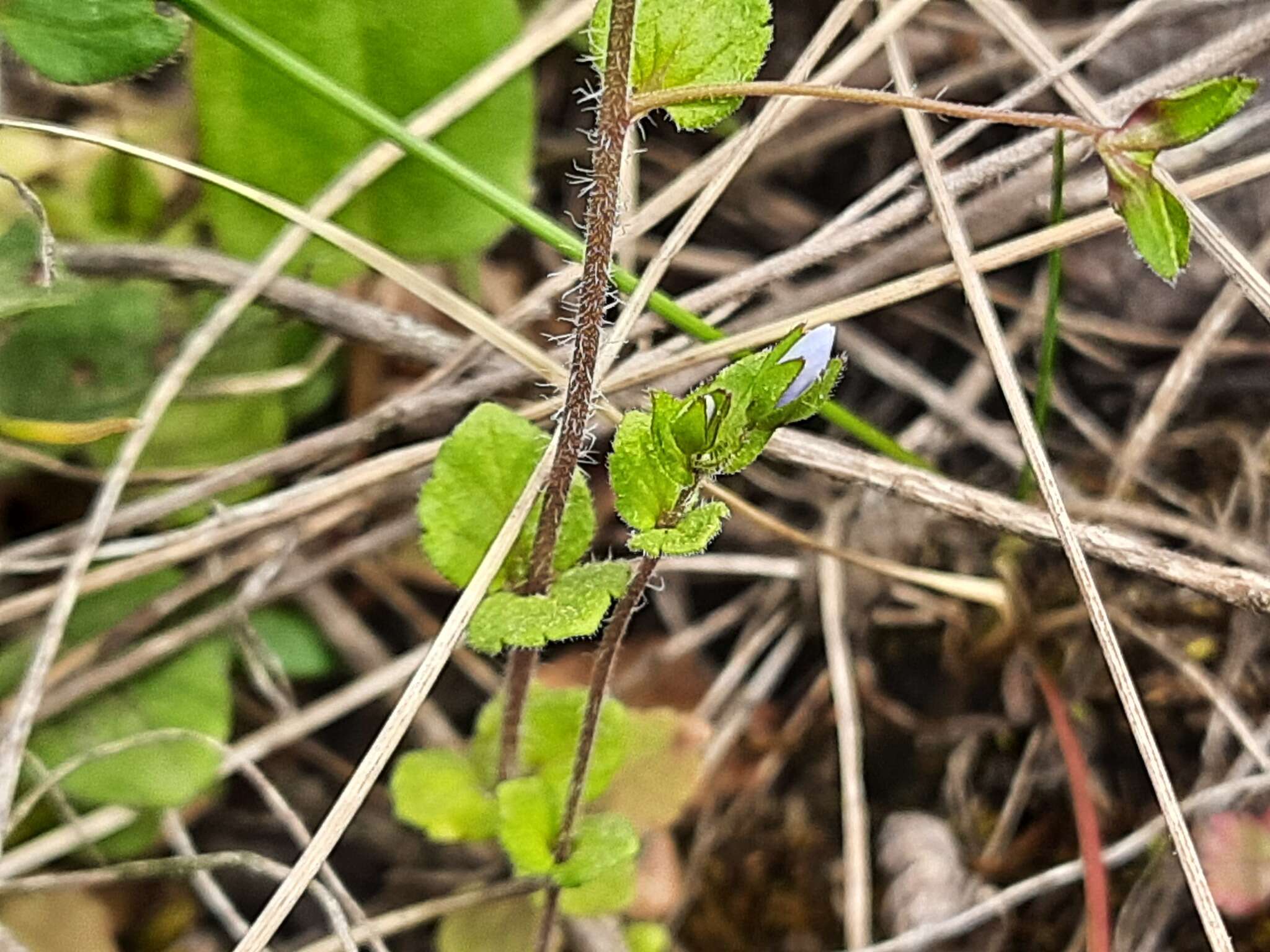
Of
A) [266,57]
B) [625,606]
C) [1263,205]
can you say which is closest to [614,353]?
[625,606]

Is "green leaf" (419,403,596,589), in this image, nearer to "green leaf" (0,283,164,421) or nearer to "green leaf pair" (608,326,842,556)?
"green leaf pair" (608,326,842,556)

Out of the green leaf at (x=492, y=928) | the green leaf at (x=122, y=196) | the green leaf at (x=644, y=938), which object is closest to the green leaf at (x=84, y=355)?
the green leaf at (x=122, y=196)

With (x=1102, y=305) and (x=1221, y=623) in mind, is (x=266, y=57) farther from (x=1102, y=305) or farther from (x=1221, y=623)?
(x=1221, y=623)

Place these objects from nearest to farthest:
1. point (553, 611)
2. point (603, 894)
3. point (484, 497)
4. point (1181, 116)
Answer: point (1181, 116) < point (553, 611) < point (484, 497) < point (603, 894)

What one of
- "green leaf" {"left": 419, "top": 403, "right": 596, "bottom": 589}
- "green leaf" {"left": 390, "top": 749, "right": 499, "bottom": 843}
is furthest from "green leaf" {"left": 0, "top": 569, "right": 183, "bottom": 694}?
"green leaf" {"left": 419, "top": 403, "right": 596, "bottom": 589}

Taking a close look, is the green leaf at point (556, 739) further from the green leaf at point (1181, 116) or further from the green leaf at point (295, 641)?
the green leaf at point (1181, 116)

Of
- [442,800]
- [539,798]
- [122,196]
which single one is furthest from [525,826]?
[122,196]

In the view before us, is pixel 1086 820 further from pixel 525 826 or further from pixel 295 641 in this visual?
pixel 295 641
